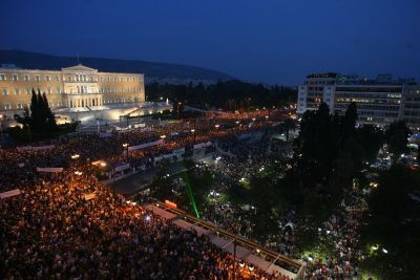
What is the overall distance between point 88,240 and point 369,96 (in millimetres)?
67075

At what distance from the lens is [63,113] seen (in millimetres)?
53500

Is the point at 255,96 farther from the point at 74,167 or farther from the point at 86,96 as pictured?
the point at 74,167

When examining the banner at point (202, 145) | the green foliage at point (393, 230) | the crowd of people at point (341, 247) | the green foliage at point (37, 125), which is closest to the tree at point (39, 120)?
the green foliage at point (37, 125)

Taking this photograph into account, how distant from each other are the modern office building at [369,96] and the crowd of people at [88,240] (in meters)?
57.3

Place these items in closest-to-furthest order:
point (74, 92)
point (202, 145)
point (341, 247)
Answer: point (341, 247) → point (202, 145) → point (74, 92)

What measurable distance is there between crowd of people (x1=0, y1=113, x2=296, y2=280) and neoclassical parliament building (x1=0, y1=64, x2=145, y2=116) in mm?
40205

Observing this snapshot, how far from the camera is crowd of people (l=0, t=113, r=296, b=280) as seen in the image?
11828mm

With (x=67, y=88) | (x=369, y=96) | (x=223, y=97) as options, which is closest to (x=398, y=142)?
(x=369, y=96)

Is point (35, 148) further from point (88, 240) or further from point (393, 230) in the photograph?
point (393, 230)

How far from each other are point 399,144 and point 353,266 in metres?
30.1

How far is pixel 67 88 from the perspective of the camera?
61844 millimetres

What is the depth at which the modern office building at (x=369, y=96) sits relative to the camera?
5903 centimetres

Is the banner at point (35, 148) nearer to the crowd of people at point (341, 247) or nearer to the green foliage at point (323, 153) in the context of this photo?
the green foliage at point (323, 153)

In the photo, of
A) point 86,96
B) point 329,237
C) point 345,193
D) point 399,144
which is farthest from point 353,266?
point 86,96
